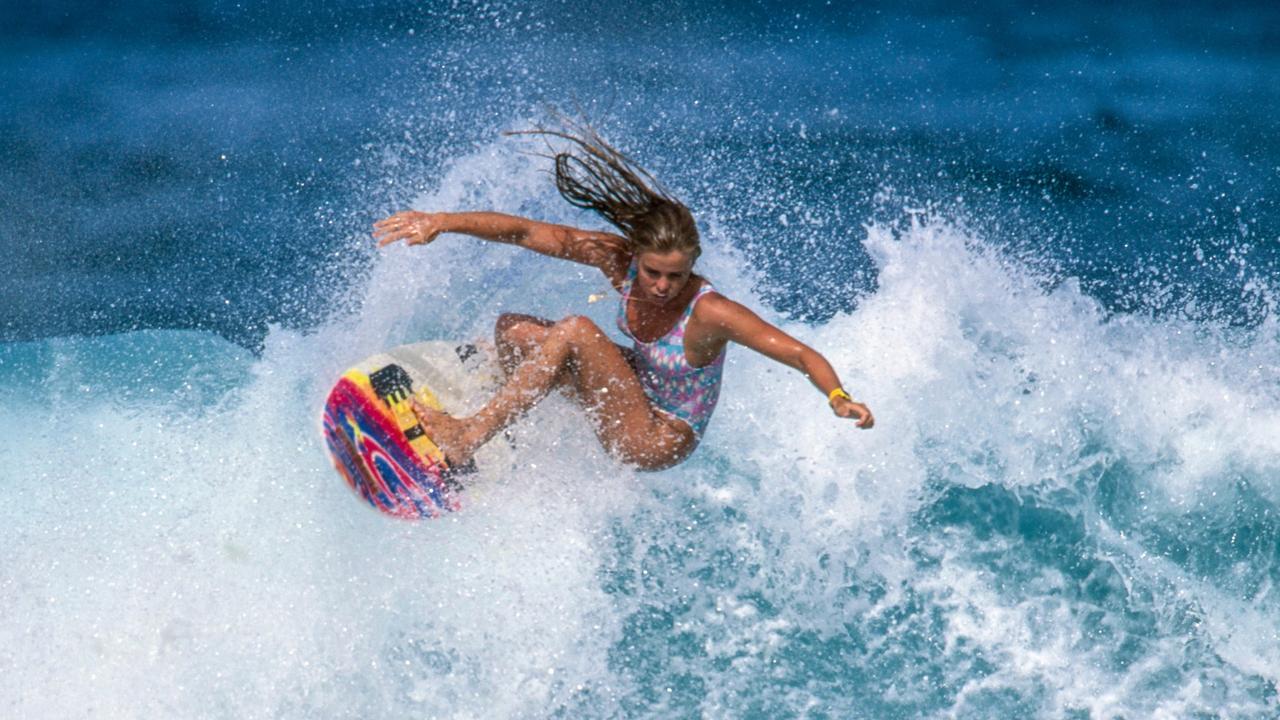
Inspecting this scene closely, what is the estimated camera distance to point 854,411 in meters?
4.32

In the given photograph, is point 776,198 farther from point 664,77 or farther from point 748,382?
point 748,382

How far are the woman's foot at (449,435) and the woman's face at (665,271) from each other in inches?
31.7

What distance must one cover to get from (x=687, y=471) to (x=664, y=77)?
10.2 ft

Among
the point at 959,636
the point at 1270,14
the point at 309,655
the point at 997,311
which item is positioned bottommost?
the point at 309,655

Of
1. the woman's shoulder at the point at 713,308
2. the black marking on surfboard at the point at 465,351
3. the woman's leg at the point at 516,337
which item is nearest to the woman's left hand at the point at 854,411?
the woman's shoulder at the point at 713,308

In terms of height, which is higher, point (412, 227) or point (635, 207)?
point (635, 207)

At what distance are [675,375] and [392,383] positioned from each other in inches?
40.0

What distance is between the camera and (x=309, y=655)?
17.9 ft

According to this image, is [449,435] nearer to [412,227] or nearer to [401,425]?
[401,425]

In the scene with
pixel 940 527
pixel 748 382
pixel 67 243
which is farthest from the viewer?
pixel 67 243

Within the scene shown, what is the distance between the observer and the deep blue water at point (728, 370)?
5.48 meters

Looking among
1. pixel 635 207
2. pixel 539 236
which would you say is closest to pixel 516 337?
pixel 539 236

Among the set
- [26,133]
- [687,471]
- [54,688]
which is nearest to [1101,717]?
[687,471]

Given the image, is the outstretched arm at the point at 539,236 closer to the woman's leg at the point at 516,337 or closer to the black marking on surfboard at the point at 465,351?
the woman's leg at the point at 516,337
